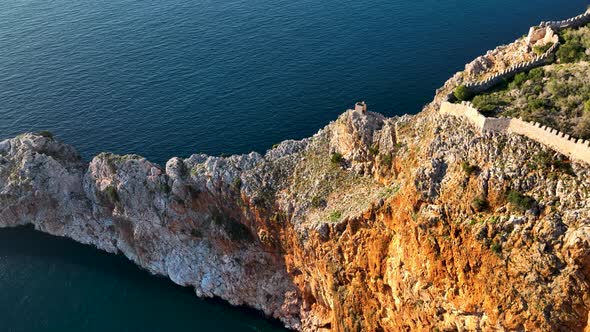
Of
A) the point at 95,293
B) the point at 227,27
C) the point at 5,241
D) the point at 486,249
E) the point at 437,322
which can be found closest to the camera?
the point at 486,249

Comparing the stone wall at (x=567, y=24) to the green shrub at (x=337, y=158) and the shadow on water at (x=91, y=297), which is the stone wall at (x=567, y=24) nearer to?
the green shrub at (x=337, y=158)

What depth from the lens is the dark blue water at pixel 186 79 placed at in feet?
260

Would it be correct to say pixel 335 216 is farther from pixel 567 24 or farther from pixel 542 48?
pixel 567 24

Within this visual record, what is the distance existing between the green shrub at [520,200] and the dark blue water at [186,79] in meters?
41.2

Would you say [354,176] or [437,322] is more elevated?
[354,176]

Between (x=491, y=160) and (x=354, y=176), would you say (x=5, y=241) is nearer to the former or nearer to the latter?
(x=354, y=176)

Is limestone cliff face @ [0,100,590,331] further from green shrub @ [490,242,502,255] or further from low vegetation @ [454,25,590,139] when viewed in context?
low vegetation @ [454,25,590,139]

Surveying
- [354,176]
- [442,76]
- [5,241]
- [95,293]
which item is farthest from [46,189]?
[442,76]

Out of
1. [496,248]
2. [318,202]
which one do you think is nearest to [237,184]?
[318,202]

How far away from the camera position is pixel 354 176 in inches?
2598

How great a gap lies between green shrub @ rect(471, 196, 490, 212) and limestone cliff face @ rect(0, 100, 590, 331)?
129 mm

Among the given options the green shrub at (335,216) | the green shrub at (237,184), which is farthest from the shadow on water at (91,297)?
the green shrub at (335,216)

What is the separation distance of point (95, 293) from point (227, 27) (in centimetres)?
7363

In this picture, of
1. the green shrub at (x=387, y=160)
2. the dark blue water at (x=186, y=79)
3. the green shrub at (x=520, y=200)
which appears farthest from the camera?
the dark blue water at (x=186, y=79)
